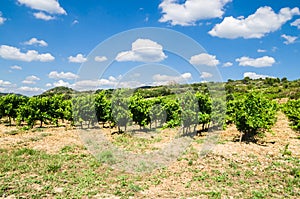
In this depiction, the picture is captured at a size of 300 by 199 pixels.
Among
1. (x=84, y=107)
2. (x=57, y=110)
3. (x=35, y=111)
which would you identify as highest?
(x=84, y=107)

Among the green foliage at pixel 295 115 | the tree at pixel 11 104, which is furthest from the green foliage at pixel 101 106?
the green foliage at pixel 295 115

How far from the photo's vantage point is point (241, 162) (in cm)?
1984

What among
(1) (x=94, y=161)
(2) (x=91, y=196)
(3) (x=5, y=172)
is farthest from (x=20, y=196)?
(1) (x=94, y=161)

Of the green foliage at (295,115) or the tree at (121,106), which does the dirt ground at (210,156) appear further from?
the tree at (121,106)

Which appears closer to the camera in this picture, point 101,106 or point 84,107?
point 101,106

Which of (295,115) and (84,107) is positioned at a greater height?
(84,107)

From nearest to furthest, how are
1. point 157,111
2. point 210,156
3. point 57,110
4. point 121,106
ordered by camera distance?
point 210,156, point 121,106, point 157,111, point 57,110

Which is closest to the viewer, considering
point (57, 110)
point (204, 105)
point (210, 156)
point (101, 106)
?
point (210, 156)

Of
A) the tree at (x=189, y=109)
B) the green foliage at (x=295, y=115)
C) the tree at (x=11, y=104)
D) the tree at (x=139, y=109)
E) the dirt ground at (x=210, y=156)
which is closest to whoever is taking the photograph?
the dirt ground at (x=210, y=156)

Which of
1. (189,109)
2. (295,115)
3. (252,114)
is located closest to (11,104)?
(189,109)

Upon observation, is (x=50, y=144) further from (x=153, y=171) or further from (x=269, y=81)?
(x=269, y=81)

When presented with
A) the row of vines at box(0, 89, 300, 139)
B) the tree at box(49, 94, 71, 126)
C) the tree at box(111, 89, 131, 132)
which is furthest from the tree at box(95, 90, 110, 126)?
the tree at box(49, 94, 71, 126)

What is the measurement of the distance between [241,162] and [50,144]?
68.2 ft

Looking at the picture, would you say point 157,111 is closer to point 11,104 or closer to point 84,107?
point 84,107
